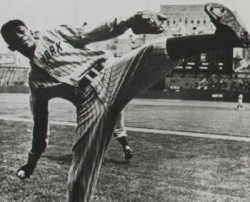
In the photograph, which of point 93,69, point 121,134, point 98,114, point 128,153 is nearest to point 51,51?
point 93,69

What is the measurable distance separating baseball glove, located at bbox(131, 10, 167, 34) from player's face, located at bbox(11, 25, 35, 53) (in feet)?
2.09

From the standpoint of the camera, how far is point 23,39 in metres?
2.00

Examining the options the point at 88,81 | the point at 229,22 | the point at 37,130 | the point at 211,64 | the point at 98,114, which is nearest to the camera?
the point at 229,22

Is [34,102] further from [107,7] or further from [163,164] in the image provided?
[163,164]

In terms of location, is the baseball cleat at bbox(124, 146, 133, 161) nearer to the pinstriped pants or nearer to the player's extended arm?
the player's extended arm

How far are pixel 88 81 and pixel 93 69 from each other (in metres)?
0.06

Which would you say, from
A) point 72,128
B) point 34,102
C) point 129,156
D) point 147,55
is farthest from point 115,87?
point 72,128

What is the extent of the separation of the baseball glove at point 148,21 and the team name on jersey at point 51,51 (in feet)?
1.57

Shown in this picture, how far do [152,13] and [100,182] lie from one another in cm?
175

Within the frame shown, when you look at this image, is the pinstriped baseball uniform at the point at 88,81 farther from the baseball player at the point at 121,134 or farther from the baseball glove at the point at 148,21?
the baseball player at the point at 121,134

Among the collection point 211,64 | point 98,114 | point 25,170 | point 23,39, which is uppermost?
point 23,39

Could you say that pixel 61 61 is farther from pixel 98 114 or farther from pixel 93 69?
pixel 98 114

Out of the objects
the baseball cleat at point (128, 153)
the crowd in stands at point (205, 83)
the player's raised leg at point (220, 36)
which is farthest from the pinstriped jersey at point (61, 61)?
the crowd in stands at point (205, 83)

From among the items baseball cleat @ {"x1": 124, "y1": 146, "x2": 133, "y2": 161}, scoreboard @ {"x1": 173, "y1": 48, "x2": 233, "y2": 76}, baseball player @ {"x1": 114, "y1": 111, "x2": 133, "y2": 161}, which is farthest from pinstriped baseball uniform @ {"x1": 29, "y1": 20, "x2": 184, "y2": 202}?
scoreboard @ {"x1": 173, "y1": 48, "x2": 233, "y2": 76}
